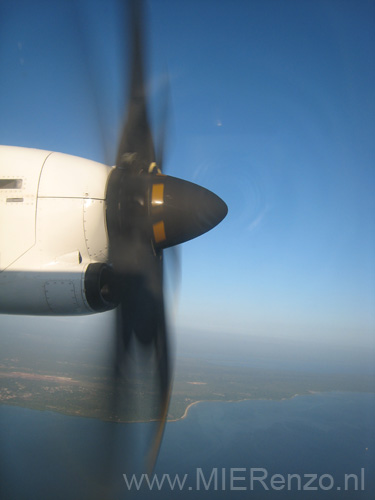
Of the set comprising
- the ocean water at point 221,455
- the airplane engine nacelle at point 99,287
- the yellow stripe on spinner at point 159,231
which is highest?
the yellow stripe on spinner at point 159,231

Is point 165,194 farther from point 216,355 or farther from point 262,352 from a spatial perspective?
point 262,352

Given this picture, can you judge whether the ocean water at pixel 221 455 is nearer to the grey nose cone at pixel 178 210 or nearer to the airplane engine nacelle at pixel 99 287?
the airplane engine nacelle at pixel 99 287

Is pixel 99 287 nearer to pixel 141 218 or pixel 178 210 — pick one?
pixel 141 218

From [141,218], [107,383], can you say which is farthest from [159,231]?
[107,383]

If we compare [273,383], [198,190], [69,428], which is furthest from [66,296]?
[273,383]

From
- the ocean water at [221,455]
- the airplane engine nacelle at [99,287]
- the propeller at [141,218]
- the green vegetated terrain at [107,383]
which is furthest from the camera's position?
the ocean water at [221,455]

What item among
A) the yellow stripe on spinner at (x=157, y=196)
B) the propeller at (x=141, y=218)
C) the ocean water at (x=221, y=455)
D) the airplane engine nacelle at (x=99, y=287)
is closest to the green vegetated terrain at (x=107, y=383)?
the propeller at (x=141, y=218)
